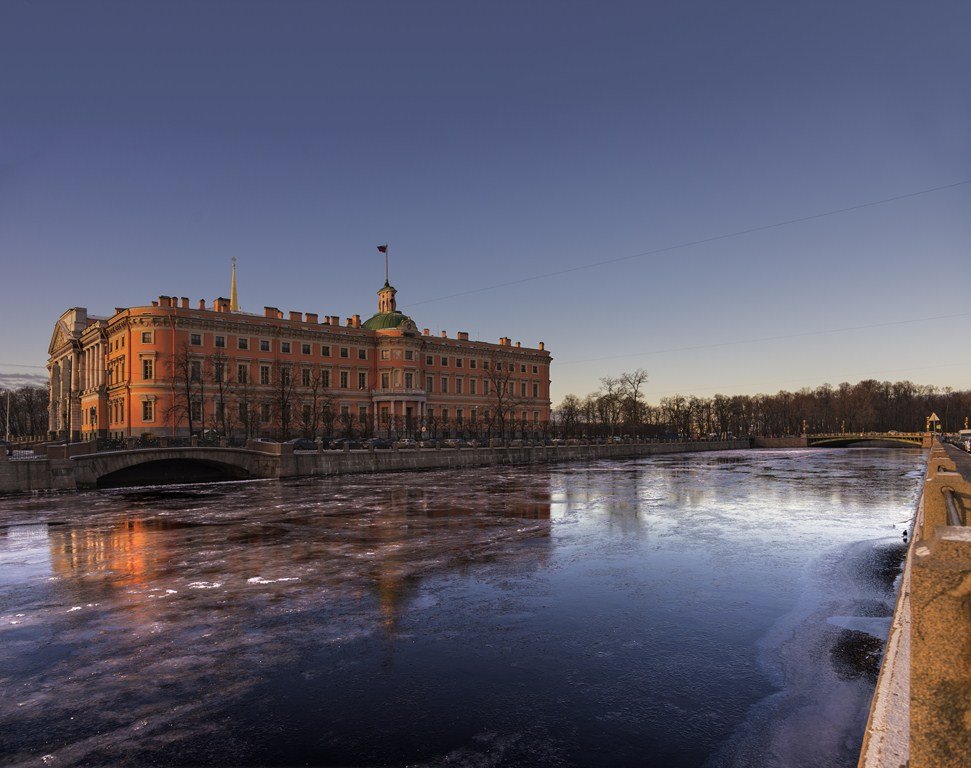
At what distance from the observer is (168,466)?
4684 cm

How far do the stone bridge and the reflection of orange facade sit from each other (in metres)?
19.4

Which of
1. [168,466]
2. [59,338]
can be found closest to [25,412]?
[59,338]

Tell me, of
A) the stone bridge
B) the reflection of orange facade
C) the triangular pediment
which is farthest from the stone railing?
the triangular pediment

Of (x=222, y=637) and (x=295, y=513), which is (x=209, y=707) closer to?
(x=222, y=637)

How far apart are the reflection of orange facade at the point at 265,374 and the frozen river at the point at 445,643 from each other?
5525 cm

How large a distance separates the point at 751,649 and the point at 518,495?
22.3 m

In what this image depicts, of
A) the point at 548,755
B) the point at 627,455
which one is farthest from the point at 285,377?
the point at 548,755

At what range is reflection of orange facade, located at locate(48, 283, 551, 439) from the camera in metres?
72.0

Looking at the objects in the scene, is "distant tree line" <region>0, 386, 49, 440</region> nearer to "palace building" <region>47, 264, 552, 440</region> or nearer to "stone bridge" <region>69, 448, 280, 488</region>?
"palace building" <region>47, 264, 552, 440</region>

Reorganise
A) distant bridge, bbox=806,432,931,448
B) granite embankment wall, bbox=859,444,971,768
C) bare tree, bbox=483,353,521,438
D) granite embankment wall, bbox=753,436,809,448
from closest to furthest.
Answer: granite embankment wall, bbox=859,444,971,768 < bare tree, bbox=483,353,521,438 < distant bridge, bbox=806,432,931,448 < granite embankment wall, bbox=753,436,809,448

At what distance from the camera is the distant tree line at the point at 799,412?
136375 mm

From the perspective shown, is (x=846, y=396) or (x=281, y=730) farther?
(x=846, y=396)

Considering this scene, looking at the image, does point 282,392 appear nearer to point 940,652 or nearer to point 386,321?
point 386,321

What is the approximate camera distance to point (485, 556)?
15.5 metres
